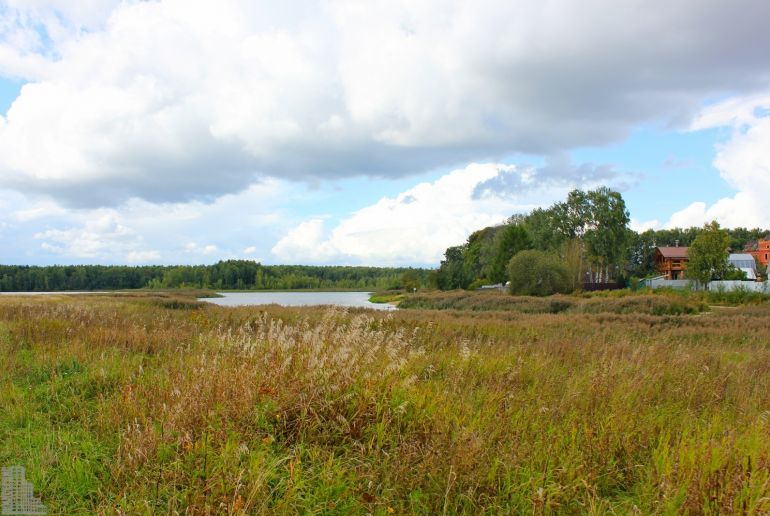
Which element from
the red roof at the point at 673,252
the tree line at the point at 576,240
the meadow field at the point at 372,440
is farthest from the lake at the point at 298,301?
the red roof at the point at 673,252

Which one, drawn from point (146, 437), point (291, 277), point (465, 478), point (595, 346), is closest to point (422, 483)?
point (465, 478)

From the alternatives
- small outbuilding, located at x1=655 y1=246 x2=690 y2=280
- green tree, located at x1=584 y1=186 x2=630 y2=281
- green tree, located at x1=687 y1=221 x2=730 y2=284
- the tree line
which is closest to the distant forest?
the tree line

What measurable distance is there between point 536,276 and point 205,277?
10440 cm

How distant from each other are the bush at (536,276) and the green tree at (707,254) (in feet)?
41.0

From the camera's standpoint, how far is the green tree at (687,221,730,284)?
4762cm

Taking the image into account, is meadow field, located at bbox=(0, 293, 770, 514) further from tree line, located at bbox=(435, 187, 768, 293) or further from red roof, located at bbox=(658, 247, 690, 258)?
red roof, located at bbox=(658, 247, 690, 258)

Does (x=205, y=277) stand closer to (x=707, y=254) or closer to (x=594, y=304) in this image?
(x=707, y=254)

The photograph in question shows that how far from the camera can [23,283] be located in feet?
308

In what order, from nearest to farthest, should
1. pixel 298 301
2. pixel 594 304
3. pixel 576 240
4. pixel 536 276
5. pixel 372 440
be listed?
pixel 372 440 < pixel 594 304 < pixel 536 276 < pixel 298 301 < pixel 576 240

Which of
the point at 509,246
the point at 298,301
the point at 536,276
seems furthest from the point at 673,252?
the point at 298,301

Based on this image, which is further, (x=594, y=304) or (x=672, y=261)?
(x=672, y=261)

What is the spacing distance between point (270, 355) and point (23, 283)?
113 meters

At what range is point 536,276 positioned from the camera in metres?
49.4

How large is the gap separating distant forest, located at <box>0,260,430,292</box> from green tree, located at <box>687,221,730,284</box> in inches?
1692
